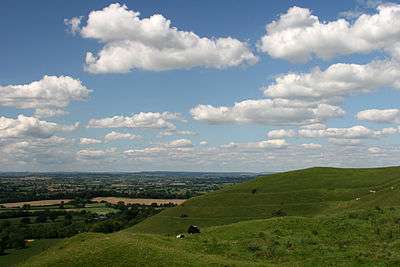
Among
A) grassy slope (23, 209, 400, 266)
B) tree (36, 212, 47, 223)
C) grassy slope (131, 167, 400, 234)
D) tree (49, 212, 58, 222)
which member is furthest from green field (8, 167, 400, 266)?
tree (49, 212, 58, 222)

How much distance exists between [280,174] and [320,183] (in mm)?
19611

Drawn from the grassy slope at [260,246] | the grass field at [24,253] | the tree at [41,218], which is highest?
the grassy slope at [260,246]

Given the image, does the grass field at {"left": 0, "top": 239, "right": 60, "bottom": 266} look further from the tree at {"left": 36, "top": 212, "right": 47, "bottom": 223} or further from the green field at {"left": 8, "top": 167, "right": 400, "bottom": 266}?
the green field at {"left": 8, "top": 167, "right": 400, "bottom": 266}

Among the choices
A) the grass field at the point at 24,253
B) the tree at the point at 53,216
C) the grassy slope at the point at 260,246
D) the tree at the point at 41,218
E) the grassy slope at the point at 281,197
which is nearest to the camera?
the grassy slope at the point at 260,246

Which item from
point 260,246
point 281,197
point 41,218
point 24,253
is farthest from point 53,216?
point 260,246

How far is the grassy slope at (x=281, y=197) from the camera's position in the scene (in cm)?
9250

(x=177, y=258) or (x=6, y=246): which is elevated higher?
(x=177, y=258)

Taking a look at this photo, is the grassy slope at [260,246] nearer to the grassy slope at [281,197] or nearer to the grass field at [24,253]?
the grassy slope at [281,197]

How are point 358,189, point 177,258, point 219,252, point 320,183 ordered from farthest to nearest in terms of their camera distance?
point 320,183, point 358,189, point 219,252, point 177,258

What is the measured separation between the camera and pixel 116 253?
33312 millimetres

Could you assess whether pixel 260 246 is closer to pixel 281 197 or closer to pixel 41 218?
pixel 281 197

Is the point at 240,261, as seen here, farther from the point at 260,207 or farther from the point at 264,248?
the point at 260,207

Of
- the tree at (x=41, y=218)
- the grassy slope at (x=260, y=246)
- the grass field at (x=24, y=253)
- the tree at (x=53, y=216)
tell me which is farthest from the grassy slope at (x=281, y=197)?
the tree at (x=53, y=216)

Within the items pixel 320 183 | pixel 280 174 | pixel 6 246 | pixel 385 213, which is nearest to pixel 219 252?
pixel 385 213
